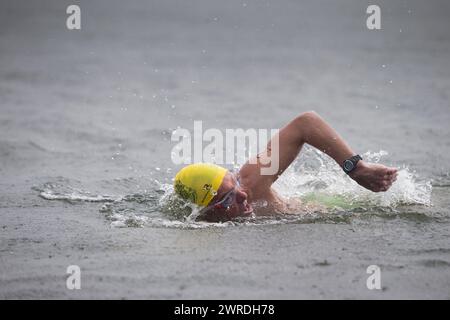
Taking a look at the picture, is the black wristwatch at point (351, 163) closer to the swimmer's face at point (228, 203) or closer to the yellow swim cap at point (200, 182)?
the swimmer's face at point (228, 203)

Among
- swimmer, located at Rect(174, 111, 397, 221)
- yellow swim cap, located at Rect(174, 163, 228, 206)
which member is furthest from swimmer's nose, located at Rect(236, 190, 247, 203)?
yellow swim cap, located at Rect(174, 163, 228, 206)

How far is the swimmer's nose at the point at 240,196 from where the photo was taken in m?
6.47

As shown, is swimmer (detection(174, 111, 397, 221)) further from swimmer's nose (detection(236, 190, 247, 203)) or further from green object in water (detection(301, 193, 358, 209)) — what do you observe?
green object in water (detection(301, 193, 358, 209))

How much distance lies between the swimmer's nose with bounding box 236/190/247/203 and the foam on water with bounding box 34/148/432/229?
22 centimetres

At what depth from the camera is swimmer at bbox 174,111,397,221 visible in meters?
6.40

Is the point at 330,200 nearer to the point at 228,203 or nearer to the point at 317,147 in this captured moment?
the point at 317,147

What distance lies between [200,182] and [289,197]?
1.20 meters

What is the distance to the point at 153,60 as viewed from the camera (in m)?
16.0

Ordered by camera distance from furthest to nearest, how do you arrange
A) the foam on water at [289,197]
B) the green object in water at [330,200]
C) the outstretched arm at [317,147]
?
the green object in water at [330,200], the foam on water at [289,197], the outstretched arm at [317,147]

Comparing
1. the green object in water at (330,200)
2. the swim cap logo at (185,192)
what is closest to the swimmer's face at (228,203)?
the swim cap logo at (185,192)

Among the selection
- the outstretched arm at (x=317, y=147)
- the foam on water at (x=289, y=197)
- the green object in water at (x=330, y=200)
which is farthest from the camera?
the green object in water at (x=330, y=200)

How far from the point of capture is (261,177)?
670cm
